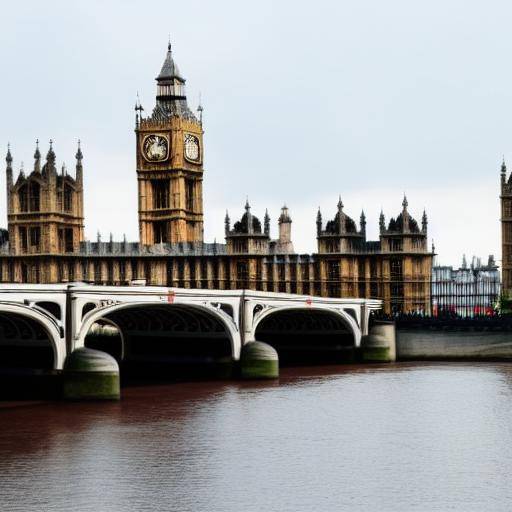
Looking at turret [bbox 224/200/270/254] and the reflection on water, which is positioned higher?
turret [bbox 224/200/270/254]

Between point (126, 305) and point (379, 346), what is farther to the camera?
point (379, 346)

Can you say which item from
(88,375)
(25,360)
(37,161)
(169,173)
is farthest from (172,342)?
(169,173)

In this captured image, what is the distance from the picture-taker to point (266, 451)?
3644cm

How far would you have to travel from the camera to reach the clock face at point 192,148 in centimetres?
11381

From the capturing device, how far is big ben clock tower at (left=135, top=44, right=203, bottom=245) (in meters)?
112

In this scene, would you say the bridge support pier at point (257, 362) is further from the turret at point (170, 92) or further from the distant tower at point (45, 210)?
the turret at point (170, 92)

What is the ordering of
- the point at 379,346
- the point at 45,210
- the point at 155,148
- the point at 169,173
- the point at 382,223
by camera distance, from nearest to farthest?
the point at 379,346 < the point at 382,223 < the point at 45,210 < the point at 169,173 < the point at 155,148

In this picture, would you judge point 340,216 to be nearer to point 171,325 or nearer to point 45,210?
point 45,210

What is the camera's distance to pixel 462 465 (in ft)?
111

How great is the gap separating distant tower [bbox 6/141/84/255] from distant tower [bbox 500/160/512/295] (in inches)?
1553

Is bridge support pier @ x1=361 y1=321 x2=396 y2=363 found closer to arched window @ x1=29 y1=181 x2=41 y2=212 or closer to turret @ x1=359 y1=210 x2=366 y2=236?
turret @ x1=359 y1=210 x2=366 y2=236

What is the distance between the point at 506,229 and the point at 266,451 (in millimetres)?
61993

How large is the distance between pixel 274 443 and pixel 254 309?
26.4 m

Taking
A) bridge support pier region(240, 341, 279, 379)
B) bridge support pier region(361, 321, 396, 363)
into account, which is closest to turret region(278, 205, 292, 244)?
bridge support pier region(361, 321, 396, 363)
